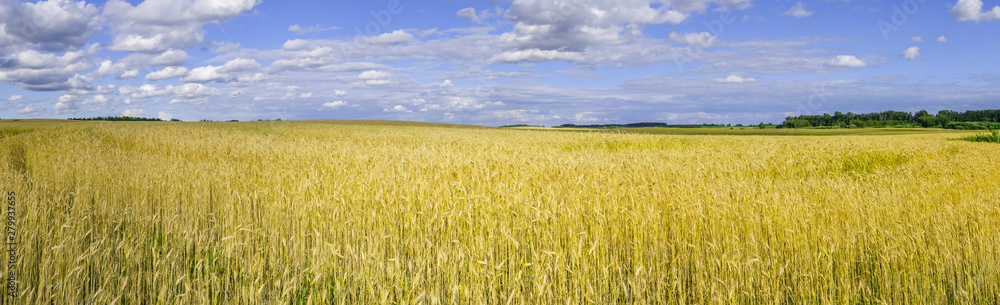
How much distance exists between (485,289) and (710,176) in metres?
6.66

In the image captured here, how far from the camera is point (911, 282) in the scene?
3.66m

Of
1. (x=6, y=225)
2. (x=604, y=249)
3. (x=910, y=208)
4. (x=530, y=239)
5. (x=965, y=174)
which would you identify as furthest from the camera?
(x=965, y=174)

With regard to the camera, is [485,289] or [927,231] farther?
[927,231]

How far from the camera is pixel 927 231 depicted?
A: 4.66 m

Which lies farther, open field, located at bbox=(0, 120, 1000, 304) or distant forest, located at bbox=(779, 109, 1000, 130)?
distant forest, located at bbox=(779, 109, 1000, 130)

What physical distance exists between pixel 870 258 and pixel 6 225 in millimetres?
7635

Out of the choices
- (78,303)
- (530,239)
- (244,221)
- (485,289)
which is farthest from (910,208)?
(78,303)

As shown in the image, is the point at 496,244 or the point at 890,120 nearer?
the point at 496,244

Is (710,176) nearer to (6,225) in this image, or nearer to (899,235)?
(899,235)

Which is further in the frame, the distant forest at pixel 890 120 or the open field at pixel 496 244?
the distant forest at pixel 890 120

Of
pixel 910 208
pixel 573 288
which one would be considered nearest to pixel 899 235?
pixel 910 208

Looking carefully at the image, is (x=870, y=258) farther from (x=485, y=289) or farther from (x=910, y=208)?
(x=485, y=289)

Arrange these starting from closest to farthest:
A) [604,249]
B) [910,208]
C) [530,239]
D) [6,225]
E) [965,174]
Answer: [604,249] < [530,239] < [6,225] < [910,208] < [965,174]

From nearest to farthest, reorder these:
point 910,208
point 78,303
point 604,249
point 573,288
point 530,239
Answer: point 78,303 < point 573,288 < point 604,249 < point 530,239 < point 910,208
